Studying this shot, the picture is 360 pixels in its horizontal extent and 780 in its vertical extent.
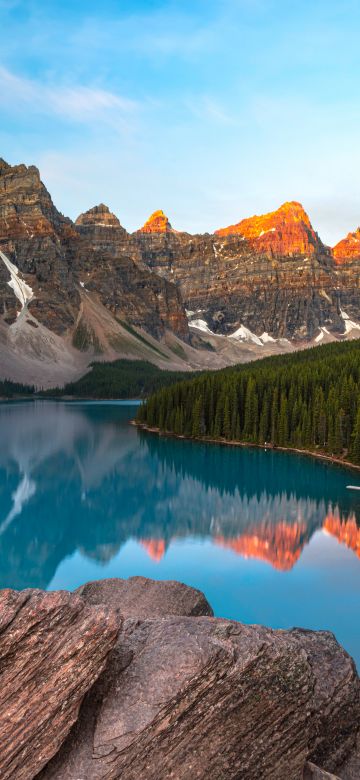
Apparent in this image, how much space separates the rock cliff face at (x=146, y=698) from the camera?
10.5 meters

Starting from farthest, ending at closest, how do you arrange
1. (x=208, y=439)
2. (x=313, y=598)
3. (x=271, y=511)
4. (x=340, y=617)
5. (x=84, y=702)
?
(x=208, y=439) → (x=271, y=511) → (x=313, y=598) → (x=340, y=617) → (x=84, y=702)

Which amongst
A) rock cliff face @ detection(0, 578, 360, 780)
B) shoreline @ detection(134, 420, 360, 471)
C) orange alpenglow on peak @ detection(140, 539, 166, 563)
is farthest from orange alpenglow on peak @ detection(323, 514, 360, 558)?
rock cliff face @ detection(0, 578, 360, 780)

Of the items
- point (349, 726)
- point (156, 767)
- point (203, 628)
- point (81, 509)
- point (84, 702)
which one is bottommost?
point (81, 509)

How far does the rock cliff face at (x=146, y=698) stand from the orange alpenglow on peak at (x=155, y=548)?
2996cm

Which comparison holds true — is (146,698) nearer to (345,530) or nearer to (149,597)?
(149,597)

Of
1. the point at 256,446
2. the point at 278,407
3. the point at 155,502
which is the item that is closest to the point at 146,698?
the point at 155,502

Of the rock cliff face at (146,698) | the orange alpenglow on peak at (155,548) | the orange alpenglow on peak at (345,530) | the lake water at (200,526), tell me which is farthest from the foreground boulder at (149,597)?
the orange alpenglow on peak at (345,530)

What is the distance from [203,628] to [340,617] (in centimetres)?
2055

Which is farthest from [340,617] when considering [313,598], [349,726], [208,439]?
[208,439]

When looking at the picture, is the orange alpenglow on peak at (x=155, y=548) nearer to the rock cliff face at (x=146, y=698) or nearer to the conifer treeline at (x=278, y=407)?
the rock cliff face at (x=146, y=698)

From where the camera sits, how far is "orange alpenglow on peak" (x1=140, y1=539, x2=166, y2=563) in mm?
42719

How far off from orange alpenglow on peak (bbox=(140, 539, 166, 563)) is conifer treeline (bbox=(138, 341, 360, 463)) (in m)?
44.0

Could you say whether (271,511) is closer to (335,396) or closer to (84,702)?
(335,396)

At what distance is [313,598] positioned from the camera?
33594mm
